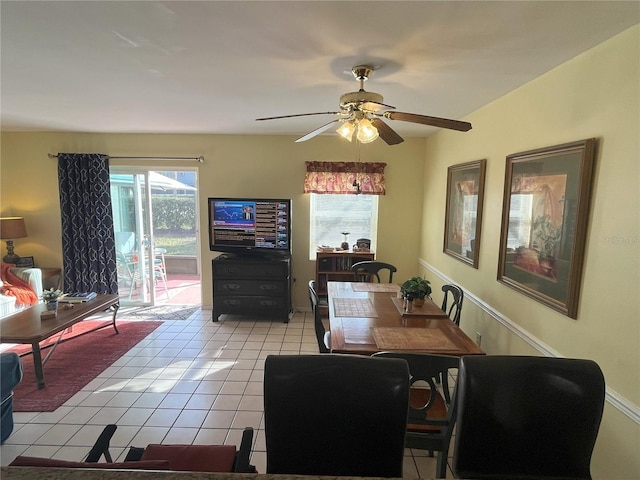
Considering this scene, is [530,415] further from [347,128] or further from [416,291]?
[347,128]

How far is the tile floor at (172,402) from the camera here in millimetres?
2148

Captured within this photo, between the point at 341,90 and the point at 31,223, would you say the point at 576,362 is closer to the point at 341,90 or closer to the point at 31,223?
the point at 341,90

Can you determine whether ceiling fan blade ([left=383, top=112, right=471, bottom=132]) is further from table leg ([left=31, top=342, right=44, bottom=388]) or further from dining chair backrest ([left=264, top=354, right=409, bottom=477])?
table leg ([left=31, top=342, right=44, bottom=388])

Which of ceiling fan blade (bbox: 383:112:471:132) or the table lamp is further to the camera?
the table lamp

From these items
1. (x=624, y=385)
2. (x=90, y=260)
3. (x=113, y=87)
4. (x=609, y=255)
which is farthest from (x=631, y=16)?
(x=90, y=260)

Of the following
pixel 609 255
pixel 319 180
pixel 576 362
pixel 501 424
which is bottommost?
pixel 501 424

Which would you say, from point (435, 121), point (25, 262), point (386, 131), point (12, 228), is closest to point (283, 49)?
point (386, 131)

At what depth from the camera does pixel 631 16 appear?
1.42 meters

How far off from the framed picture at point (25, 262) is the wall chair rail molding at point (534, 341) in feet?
16.9

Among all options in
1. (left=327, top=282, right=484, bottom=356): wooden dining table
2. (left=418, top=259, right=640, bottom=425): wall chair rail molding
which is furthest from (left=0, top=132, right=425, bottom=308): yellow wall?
(left=327, top=282, right=484, bottom=356): wooden dining table

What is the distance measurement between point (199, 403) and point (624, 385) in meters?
2.56

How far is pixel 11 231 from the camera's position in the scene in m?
4.23

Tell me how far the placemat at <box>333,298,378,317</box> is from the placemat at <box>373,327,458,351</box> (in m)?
0.29

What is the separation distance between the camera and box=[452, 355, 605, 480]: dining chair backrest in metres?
1.21
